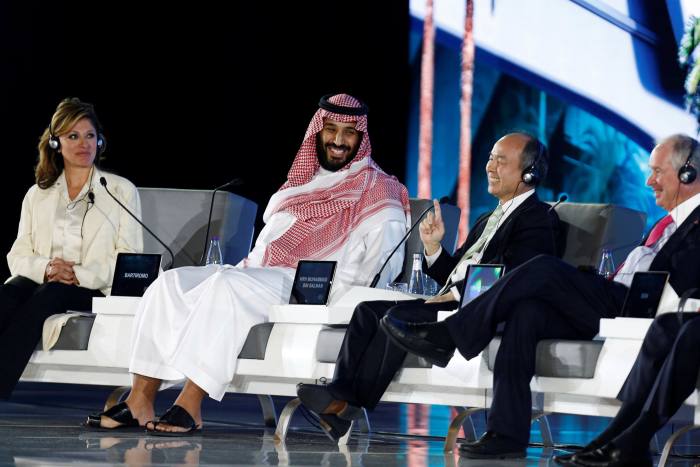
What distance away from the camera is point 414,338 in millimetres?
3461

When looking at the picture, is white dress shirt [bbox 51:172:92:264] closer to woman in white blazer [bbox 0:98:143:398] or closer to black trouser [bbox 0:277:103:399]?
woman in white blazer [bbox 0:98:143:398]

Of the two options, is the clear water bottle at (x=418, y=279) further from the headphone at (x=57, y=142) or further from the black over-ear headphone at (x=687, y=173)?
the headphone at (x=57, y=142)

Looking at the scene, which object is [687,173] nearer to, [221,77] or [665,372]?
[665,372]

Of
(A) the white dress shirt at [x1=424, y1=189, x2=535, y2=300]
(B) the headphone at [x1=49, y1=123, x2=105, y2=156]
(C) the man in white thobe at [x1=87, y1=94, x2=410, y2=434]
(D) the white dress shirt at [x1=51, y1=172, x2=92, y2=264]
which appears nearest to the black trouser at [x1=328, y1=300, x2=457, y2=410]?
(A) the white dress shirt at [x1=424, y1=189, x2=535, y2=300]

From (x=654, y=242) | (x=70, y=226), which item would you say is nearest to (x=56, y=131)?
(x=70, y=226)

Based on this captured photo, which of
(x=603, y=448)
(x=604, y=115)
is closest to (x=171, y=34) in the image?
(x=604, y=115)

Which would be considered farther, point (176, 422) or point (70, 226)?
point (70, 226)

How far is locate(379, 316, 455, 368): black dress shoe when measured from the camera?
3463 mm

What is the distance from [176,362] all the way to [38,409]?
1453 millimetres

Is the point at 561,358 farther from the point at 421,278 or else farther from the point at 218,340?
the point at 218,340

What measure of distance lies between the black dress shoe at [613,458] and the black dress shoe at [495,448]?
329mm

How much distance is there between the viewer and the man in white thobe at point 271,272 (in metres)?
3.97

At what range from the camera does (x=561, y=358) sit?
3.38m

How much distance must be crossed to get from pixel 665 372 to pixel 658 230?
87 cm
